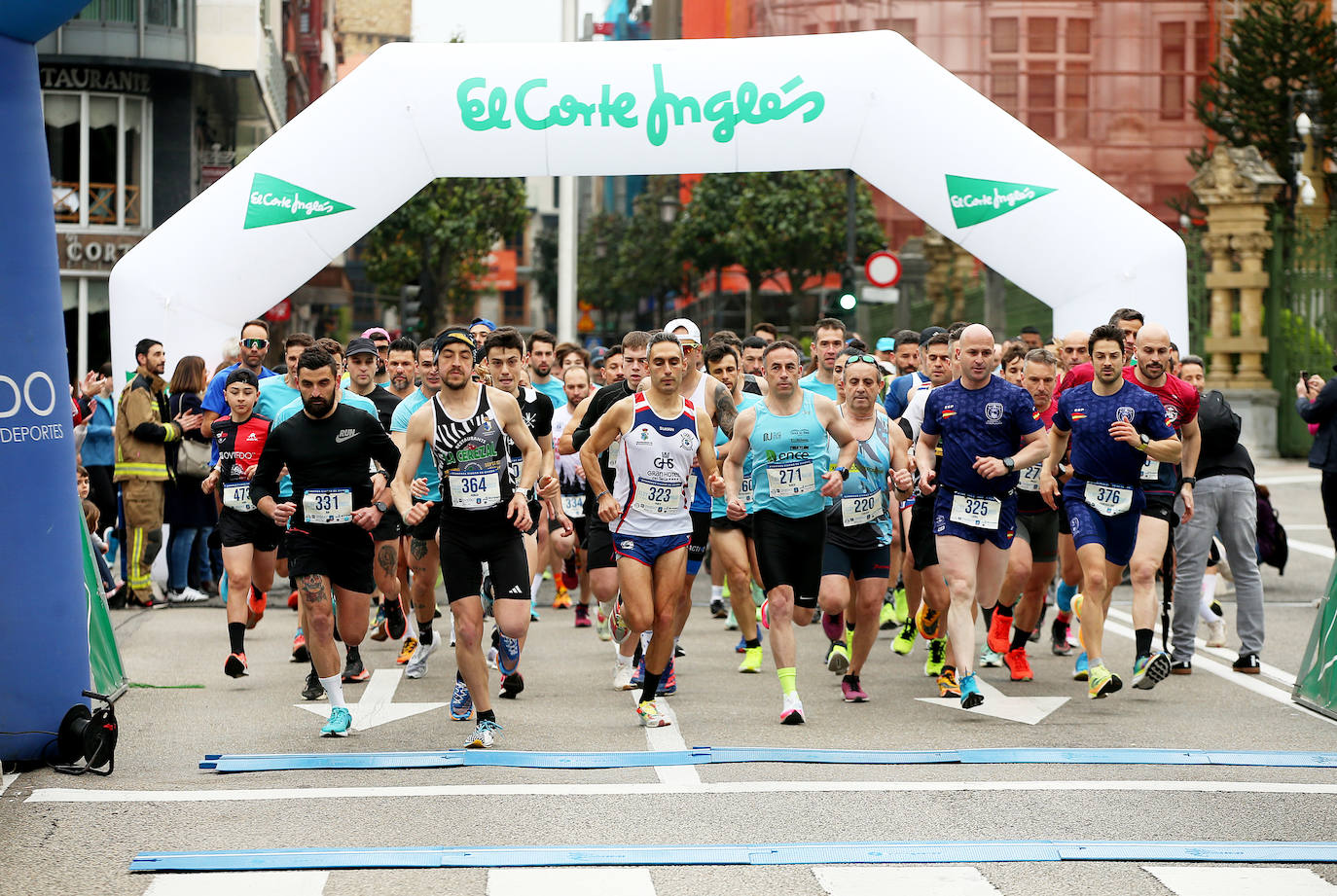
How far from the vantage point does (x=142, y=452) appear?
48.4 ft

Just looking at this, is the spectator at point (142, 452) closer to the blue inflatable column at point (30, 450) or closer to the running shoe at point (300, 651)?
the running shoe at point (300, 651)

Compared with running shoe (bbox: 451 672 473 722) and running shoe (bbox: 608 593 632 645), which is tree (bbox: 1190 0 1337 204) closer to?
running shoe (bbox: 608 593 632 645)

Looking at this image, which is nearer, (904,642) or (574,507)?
(904,642)

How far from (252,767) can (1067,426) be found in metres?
5.01

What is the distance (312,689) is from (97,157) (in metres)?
23.8

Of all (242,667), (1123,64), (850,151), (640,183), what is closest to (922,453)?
(242,667)

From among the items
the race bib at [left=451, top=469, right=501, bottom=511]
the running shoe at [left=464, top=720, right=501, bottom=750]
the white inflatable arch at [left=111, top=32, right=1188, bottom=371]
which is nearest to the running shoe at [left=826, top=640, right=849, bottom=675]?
the running shoe at [left=464, top=720, right=501, bottom=750]

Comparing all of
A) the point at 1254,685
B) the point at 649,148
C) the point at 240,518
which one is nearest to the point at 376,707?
the point at 240,518

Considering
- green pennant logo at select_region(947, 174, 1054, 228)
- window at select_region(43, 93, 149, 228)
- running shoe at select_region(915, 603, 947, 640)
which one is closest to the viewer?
running shoe at select_region(915, 603, 947, 640)

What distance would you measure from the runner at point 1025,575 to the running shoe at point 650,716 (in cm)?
275

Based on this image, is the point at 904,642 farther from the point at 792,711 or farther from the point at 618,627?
the point at 792,711

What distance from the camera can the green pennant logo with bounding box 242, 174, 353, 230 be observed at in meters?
15.3

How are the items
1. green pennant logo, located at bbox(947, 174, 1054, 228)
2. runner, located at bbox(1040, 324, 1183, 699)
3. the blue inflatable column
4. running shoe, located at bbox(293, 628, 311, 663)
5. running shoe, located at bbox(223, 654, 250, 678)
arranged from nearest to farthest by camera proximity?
the blue inflatable column → runner, located at bbox(1040, 324, 1183, 699) → running shoe, located at bbox(223, 654, 250, 678) → running shoe, located at bbox(293, 628, 311, 663) → green pennant logo, located at bbox(947, 174, 1054, 228)

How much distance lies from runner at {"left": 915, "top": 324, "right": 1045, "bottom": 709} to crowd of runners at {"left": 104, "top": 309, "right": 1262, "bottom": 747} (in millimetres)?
15
